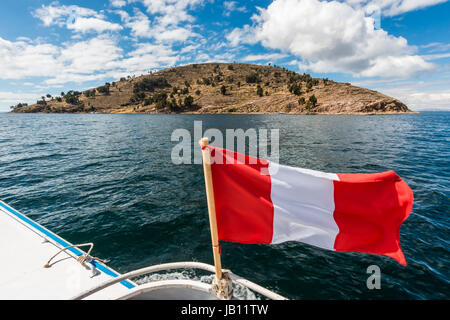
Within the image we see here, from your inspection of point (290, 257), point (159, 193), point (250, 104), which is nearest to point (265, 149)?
point (159, 193)

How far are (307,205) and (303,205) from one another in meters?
0.08

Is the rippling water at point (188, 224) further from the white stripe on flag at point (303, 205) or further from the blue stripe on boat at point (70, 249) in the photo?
the white stripe on flag at point (303, 205)

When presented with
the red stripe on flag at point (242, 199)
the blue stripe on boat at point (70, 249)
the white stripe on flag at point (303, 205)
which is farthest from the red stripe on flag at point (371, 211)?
the blue stripe on boat at point (70, 249)

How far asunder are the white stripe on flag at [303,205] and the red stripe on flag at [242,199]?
0.17 metres

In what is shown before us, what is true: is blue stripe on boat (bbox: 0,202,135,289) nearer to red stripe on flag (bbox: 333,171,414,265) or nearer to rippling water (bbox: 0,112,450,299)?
rippling water (bbox: 0,112,450,299)

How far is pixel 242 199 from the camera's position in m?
4.22

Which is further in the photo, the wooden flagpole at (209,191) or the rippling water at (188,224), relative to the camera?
the rippling water at (188,224)

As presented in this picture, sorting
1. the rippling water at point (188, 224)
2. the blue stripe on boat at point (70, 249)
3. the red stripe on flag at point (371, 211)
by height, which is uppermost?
the red stripe on flag at point (371, 211)

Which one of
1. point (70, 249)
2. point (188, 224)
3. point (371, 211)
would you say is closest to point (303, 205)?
point (371, 211)

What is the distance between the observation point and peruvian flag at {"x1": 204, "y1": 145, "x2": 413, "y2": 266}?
376cm

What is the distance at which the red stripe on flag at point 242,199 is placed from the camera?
411 centimetres

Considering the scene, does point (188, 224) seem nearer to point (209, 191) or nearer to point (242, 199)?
point (242, 199)

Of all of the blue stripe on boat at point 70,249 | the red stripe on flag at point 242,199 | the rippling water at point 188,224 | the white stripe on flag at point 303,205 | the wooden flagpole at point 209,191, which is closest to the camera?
the wooden flagpole at point 209,191
